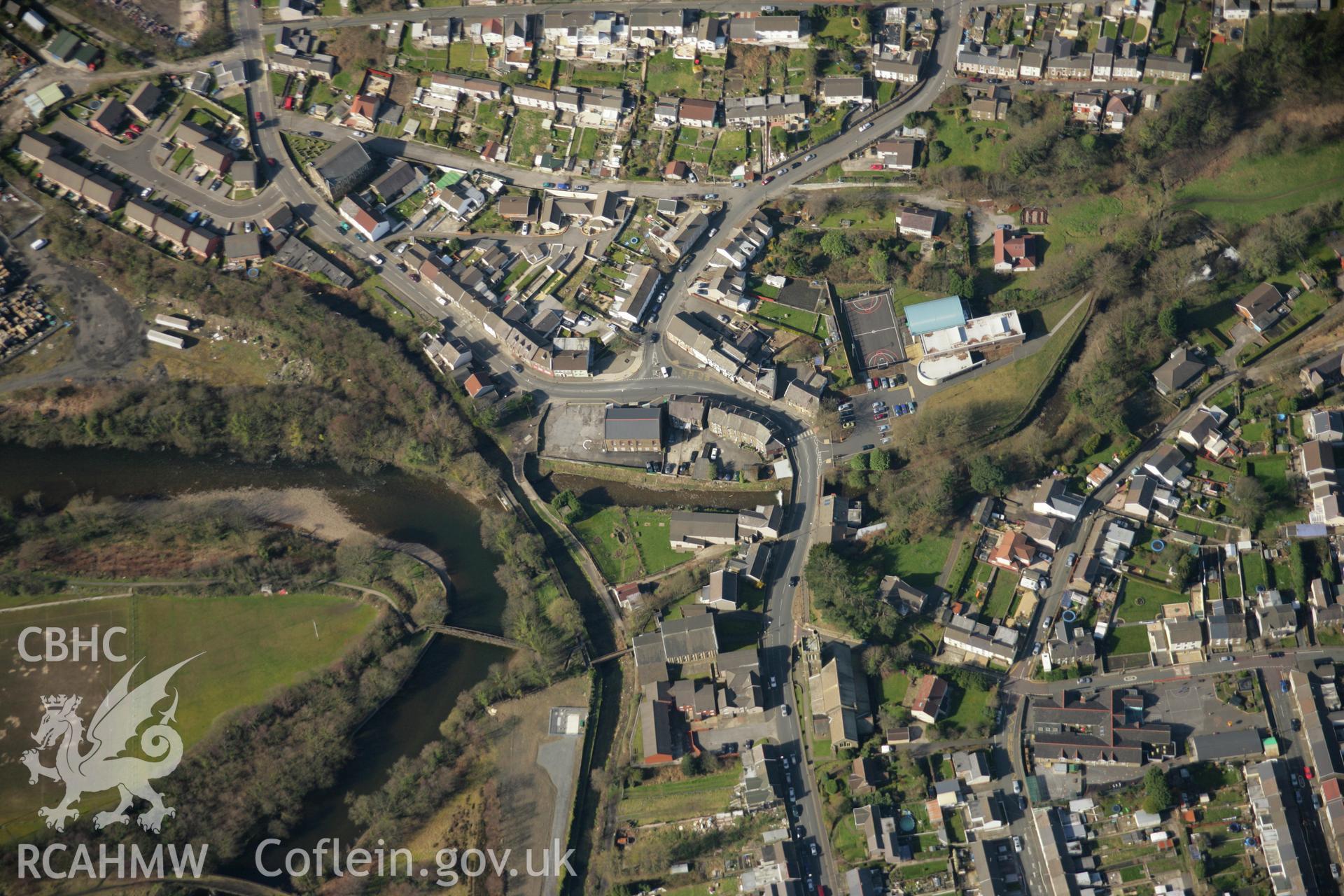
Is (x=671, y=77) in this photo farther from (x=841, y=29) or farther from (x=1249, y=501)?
(x=1249, y=501)

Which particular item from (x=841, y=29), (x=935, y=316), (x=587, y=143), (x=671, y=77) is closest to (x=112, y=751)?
(x=587, y=143)

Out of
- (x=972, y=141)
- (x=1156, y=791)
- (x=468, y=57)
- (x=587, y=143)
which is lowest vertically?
(x=1156, y=791)

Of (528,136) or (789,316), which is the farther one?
(528,136)

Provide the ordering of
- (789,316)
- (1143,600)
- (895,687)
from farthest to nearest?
1. (789,316)
2. (1143,600)
3. (895,687)

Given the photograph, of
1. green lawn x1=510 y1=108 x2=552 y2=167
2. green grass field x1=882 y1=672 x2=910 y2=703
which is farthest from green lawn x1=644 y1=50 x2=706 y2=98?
green grass field x1=882 y1=672 x2=910 y2=703

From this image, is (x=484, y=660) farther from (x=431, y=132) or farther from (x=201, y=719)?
(x=431, y=132)

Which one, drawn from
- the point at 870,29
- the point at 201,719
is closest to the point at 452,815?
the point at 201,719
